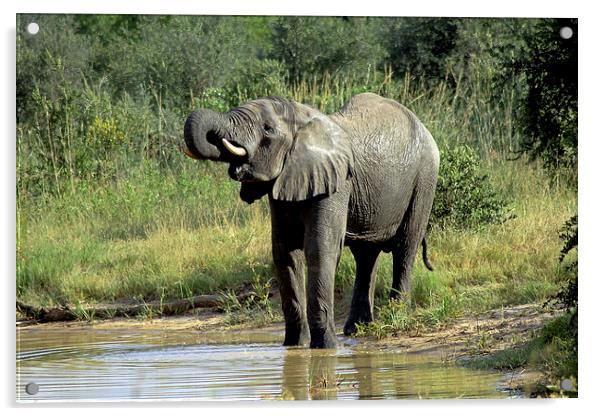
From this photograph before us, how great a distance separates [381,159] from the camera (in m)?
9.41

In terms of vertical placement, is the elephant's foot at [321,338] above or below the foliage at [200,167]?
below

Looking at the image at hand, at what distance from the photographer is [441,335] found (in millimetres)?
9281

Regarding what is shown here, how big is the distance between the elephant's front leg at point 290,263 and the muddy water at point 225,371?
16 cm

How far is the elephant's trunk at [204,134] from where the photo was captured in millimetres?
8203

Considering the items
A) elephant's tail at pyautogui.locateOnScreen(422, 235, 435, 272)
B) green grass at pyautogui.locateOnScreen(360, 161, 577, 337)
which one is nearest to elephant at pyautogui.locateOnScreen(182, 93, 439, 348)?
elephant's tail at pyautogui.locateOnScreen(422, 235, 435, 272)

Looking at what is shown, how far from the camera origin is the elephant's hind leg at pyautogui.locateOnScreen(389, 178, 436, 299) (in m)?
9.84

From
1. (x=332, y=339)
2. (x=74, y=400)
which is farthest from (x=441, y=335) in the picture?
(x=74, y=400)

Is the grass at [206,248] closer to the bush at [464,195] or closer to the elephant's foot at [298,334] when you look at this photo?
the bush at [464,195]

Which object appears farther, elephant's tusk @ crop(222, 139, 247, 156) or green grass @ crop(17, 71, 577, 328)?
green grass @ crop(17, 71, 577, 328)

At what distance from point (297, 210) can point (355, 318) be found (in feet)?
3.37

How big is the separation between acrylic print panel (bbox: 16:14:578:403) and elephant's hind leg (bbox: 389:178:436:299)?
0.01m

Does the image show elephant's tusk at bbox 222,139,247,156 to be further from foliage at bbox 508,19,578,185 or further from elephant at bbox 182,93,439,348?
foliage at bbox 508,19,578,185

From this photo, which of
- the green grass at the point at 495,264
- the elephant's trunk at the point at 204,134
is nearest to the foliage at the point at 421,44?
the green grass at the point at 495,264
